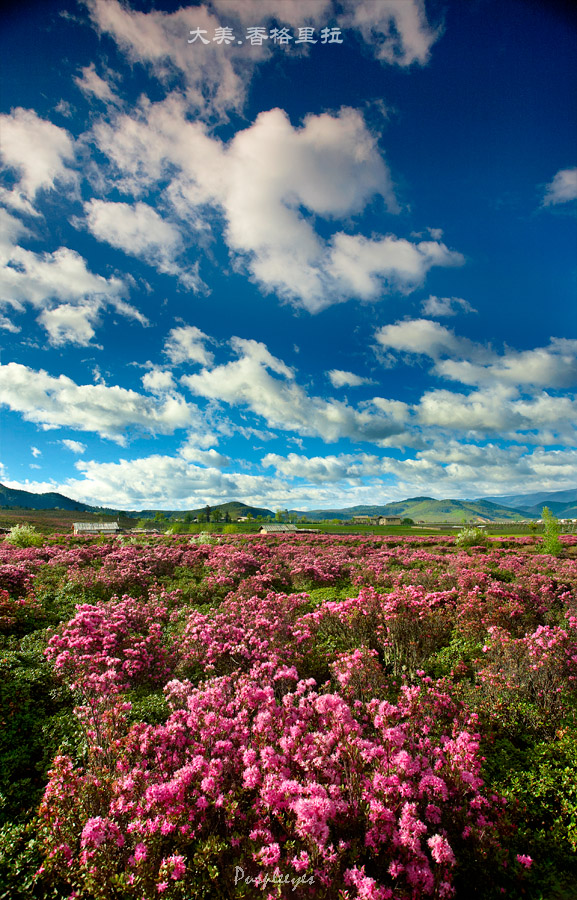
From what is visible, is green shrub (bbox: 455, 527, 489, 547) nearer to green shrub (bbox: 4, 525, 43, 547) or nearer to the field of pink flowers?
the field of pink flowers

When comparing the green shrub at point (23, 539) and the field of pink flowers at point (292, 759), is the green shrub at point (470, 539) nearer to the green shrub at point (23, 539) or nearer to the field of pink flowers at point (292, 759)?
the field of pink flowers at point (292, 759)

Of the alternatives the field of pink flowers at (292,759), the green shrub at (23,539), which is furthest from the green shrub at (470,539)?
the green shrub at (23,539)

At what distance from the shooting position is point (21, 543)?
2377 cm

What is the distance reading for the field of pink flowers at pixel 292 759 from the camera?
3.31 m

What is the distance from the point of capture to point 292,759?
396cm

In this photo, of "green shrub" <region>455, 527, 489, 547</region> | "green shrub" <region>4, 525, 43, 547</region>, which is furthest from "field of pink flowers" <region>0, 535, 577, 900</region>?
"green shrub" <region>455, 527, 489, 547</region>

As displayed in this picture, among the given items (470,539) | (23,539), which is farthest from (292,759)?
(470,539)

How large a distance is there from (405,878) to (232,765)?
1.88m

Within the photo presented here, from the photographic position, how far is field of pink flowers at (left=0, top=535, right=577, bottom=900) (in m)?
3.31

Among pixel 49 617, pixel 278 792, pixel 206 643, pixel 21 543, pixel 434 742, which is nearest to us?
pixel 278 792

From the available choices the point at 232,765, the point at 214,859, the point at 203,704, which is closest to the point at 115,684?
the point at 203,704

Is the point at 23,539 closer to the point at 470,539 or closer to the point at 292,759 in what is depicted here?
the point at 292,759

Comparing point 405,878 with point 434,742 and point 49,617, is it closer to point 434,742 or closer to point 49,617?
point 434,742

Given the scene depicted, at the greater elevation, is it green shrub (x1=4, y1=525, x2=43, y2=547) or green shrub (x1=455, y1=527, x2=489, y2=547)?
green shrub (x1=4, y1=525, x2=43, y2=547)
